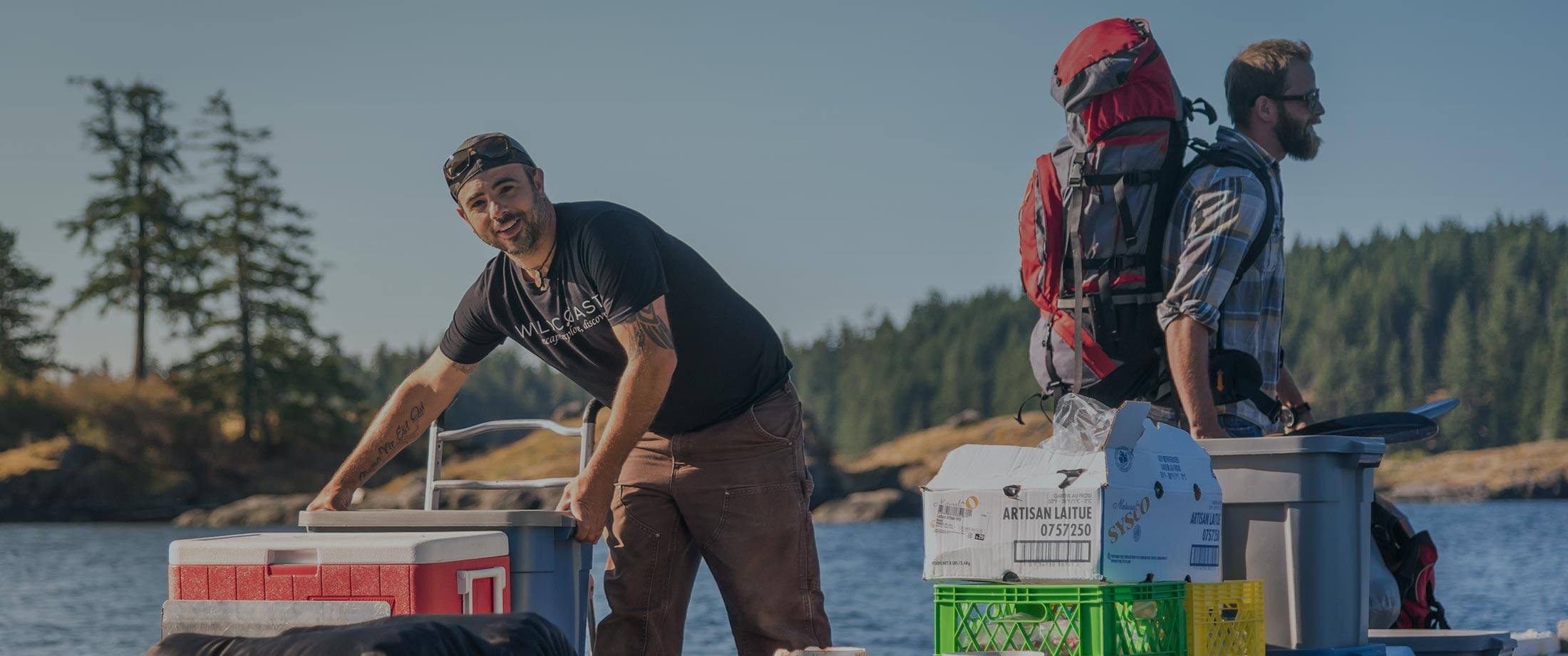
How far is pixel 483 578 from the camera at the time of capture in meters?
3.36

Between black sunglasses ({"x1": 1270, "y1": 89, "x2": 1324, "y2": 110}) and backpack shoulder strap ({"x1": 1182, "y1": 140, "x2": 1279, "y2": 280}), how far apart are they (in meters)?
0.25

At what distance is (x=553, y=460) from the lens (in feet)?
198

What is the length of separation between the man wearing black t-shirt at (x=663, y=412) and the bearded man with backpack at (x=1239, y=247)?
3.24 feet

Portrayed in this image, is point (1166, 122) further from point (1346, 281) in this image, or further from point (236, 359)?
point (1346, 281)

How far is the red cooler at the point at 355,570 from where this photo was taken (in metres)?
3.21

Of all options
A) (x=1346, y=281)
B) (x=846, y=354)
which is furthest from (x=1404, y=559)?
(x=846, y=354)

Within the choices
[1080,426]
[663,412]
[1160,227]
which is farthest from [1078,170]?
[663,412]

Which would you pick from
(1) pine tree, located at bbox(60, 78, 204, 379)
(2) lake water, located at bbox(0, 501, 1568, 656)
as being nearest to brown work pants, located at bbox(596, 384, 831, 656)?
(2) lake water, located at bbox(0, 501, 1568, 656)

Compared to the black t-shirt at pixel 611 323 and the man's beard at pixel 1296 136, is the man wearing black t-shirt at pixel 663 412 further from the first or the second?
Answer: the man's beard at pixel 1296 136

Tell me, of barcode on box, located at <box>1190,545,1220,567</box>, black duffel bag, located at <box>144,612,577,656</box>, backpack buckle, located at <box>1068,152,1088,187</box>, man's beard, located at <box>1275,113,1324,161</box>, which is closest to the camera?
black duffel bag, located at <box>144,612,577,656</box>

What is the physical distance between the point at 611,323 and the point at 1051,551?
3.53 ft

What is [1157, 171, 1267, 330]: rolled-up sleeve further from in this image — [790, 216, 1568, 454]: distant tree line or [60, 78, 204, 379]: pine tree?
[790, 216, 1568, 454]: distant tree line

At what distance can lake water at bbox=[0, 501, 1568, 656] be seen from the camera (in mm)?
18281

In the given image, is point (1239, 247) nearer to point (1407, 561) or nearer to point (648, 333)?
point (1407, 561)
